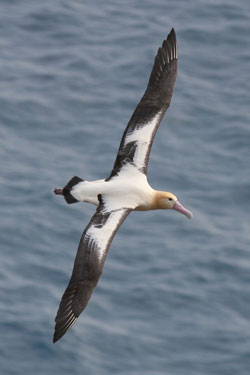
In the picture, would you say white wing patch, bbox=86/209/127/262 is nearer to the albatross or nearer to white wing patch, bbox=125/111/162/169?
the albatross

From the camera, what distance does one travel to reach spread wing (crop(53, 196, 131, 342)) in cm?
1756

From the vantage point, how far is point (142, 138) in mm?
19281

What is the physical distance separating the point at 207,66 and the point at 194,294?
340 inches

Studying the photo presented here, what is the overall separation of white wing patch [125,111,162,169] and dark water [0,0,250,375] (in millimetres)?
7757

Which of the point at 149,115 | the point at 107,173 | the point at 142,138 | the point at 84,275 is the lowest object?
the point at 84,275

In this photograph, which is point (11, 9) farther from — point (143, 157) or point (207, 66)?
point (143, 157)

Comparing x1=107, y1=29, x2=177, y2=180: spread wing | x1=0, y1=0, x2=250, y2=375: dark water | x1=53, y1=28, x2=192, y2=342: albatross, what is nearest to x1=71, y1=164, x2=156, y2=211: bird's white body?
x1=53, y1=28, x2=192, y2=342: albatross

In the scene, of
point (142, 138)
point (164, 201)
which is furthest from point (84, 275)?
point (142, 138)

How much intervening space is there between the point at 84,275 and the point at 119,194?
151cm

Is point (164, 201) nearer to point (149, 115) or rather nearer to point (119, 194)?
point (119, 194)

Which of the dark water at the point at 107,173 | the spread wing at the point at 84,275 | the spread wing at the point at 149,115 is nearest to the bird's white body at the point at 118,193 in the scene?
the spread wing at the point at 149,115

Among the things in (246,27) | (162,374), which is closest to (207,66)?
(246,27)

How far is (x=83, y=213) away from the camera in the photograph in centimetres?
2878

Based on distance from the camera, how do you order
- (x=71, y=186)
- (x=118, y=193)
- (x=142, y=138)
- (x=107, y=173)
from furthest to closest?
(x=107, y=173)
(x=142, y=138)
(x=71, y=186)
(x=118, y=193)
